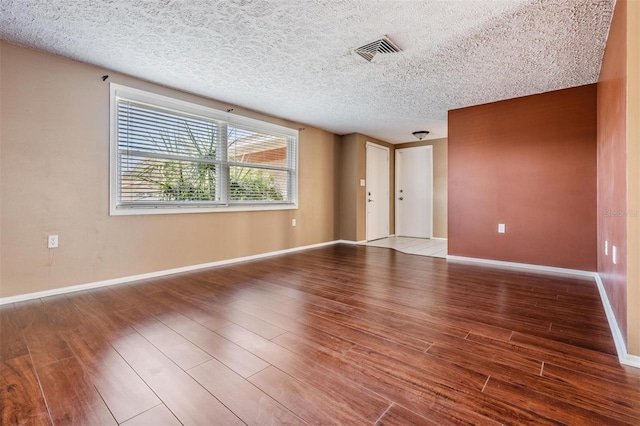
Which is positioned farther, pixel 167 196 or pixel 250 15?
pixel 167 196

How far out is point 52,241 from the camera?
285 centimetres

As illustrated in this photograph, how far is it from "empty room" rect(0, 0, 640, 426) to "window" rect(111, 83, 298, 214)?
27 millimetres

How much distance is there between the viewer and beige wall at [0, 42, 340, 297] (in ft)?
8.70

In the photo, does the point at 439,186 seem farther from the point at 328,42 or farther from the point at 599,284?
the point at 328,42

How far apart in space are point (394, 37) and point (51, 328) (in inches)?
134

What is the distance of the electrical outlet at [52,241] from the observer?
2.84 m

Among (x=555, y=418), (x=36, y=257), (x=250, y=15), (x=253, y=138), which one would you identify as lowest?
(x=555, y=418)

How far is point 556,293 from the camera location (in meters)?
2.93

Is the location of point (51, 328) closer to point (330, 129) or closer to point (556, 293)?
point (556, 293)

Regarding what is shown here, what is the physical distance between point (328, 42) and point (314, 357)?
247 centimetres

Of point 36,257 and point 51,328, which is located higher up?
point 36,257

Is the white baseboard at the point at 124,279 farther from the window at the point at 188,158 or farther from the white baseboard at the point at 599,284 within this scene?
the white baseboard at the point at 599,284

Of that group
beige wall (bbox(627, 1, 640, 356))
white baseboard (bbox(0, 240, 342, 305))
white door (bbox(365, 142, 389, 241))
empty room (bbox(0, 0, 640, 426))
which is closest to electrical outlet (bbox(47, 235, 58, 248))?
empty room (bbox(0, 0, 640, 426))

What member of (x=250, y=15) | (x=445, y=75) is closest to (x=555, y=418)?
(x=250, y=15)
